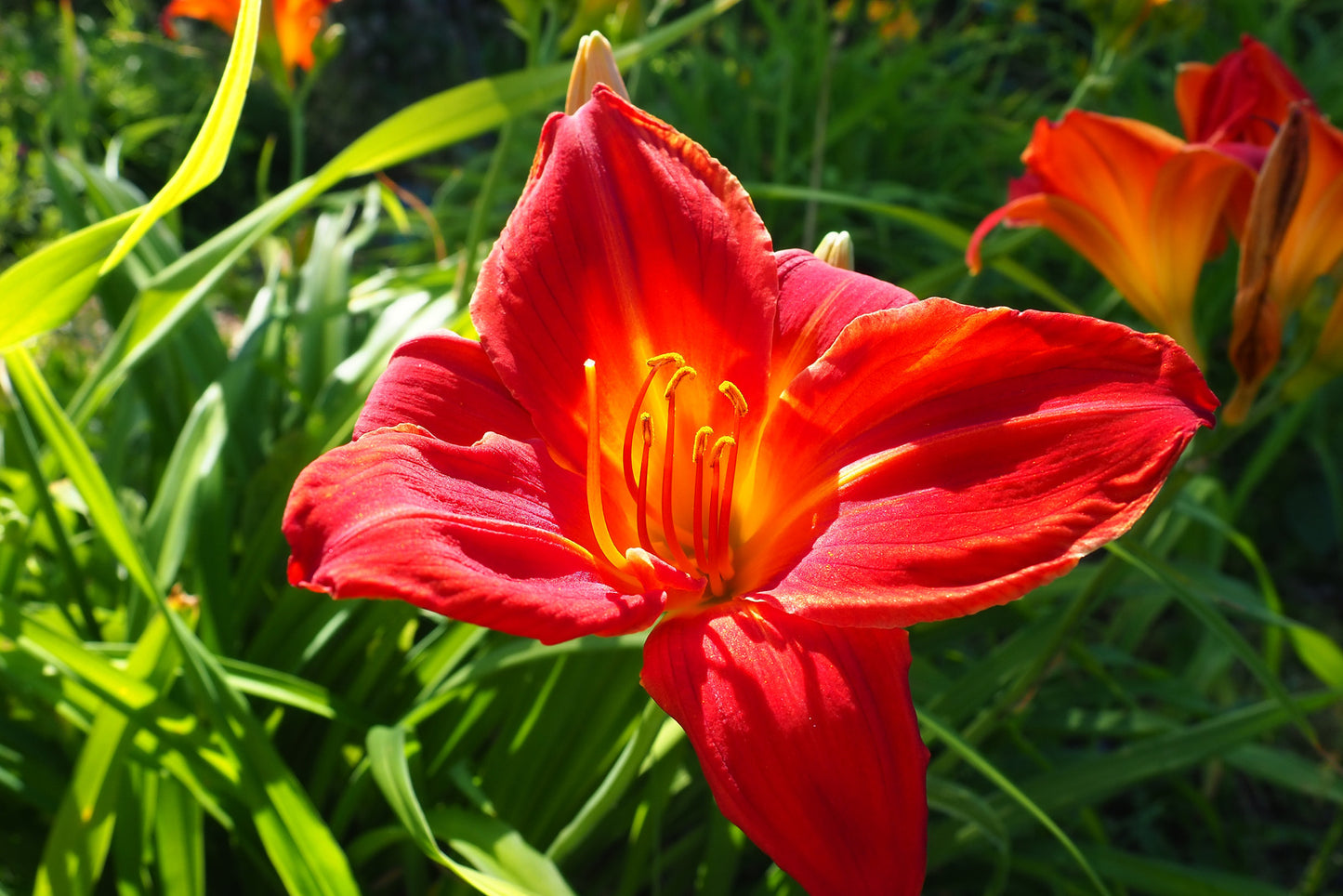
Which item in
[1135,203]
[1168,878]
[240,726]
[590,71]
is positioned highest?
[590,71]

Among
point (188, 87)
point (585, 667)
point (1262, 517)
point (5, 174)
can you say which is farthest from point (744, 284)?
point (188, 87)

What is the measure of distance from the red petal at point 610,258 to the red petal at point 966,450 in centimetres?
9

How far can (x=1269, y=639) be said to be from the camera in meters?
1.43

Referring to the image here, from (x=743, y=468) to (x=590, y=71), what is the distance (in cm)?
35

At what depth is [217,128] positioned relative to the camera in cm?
70

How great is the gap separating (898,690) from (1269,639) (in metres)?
1.19

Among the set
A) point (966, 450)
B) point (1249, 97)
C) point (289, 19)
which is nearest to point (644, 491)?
point (966, 450)

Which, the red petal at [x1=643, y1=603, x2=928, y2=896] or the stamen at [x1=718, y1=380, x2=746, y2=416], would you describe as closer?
the red petal at [x1=643, y1=603, x2=928, y2=896]

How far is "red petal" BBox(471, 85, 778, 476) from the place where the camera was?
2.26 feet

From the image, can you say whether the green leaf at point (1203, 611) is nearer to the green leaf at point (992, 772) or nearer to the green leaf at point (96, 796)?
the green leaf at point (992, 772)

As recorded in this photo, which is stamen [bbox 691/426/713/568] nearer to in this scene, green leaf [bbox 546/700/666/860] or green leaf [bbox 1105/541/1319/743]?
green leaf [bbox 546/700/666/860]

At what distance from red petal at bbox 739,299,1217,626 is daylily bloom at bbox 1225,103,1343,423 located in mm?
362

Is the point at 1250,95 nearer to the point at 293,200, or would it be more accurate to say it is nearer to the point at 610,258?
the point at 610,258

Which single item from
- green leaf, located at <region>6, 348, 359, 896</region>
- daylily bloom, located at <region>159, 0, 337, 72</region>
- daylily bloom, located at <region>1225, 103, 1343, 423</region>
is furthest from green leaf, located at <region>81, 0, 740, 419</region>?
daylily bloom, located at <region>1225, 103, 1343, 423</region>
